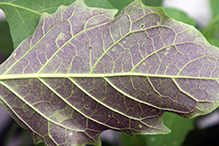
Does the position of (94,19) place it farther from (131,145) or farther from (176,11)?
(131,145)

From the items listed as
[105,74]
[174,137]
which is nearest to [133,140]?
[174,137]


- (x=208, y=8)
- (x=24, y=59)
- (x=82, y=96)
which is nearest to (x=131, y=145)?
(x=82, y=96)

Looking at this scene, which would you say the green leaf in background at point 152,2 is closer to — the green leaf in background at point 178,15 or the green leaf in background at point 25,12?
the green leaf in background at point 178,15

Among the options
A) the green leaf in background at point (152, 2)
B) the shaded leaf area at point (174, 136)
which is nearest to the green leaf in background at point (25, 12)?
the green leaf in background at point (152, 2)

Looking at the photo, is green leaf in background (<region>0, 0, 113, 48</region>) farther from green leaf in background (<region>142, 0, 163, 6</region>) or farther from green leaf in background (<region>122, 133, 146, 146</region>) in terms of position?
green leaf in background (<region>122, 133, 146, 146</region>)

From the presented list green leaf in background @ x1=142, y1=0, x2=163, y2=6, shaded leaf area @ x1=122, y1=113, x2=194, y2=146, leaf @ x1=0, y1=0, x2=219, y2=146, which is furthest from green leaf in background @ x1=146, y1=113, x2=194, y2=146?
green leaf in background @ x1=142, y1=0, x2=163, y2=6

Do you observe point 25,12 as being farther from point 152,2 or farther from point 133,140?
A: point 133,140
